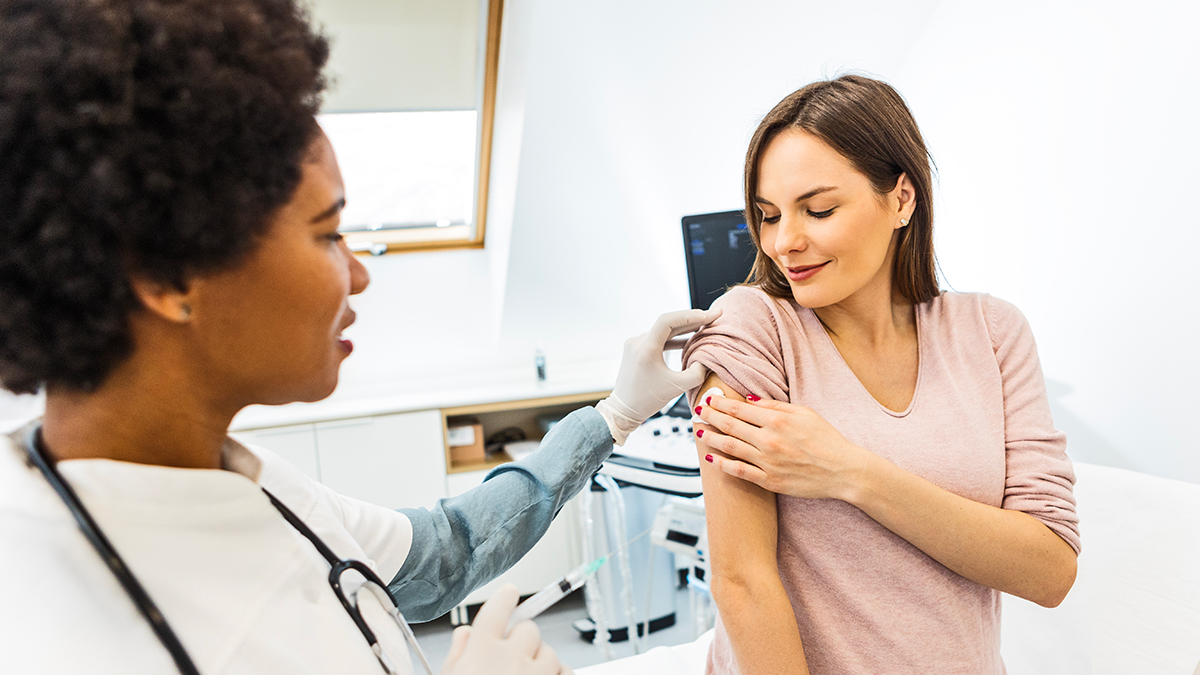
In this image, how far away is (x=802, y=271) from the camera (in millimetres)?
1062

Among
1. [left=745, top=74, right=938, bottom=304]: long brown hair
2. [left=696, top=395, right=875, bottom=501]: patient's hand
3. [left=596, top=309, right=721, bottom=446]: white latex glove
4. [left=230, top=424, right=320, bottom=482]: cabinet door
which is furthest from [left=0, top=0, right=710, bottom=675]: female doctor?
[left=230, top=424, right=320, bottom=482]: cabinet door

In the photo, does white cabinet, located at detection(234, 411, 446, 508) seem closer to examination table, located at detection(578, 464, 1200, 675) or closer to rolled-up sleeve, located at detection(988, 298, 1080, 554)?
examination table, located at detection(578, 464, 1200, 675)

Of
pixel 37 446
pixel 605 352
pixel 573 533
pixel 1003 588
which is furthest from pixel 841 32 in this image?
pixel 37 446

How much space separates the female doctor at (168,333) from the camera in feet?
1.41

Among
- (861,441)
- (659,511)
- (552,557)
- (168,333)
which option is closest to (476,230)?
(552,557)

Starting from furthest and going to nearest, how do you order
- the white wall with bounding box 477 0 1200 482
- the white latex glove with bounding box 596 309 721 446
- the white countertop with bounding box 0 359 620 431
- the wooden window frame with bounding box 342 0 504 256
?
1. the wooden window frame with bounding box 342 0 504 256
2. the white countertop with bounding box 0 359 620 431
3. the white wall with bounding box 477 0 1200 482
4. the white latex glove with bounding box 596 309 721 446

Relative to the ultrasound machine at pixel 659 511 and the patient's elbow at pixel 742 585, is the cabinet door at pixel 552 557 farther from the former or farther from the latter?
the patient's elbow at pixel 742 585

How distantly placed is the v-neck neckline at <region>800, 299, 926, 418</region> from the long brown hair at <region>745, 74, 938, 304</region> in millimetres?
47

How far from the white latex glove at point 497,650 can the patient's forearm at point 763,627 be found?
16.8 inches

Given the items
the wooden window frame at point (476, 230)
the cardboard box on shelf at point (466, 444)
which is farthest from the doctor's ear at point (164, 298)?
the wooden window frame at point (476, 230)

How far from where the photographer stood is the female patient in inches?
36.0

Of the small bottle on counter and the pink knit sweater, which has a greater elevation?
the pink knit sweater

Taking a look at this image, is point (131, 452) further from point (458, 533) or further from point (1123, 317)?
point (1123, 317)

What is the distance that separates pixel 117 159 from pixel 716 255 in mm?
1749
